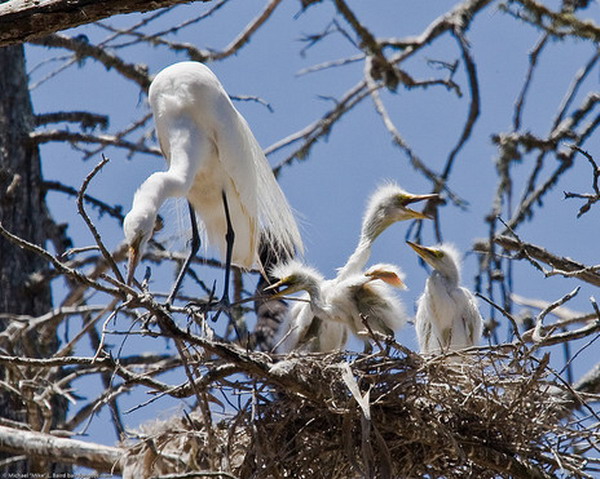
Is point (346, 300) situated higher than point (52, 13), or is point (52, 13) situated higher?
point (52, 13)

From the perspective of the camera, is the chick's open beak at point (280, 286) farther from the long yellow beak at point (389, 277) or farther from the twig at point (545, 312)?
the twig at point (545, 312)

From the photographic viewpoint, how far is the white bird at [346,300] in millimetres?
4797

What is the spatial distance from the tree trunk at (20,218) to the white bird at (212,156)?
129cm

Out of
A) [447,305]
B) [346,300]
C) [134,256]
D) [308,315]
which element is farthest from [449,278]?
[134,256]

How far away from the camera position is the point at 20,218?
6.48 metres

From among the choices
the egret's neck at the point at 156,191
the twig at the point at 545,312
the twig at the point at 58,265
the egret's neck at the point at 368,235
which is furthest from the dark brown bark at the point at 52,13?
the egret's neck at the point at 368,235

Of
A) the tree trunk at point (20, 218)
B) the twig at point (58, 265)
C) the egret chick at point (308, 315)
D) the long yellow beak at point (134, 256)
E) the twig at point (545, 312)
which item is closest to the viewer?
the twig at point (58, 265)

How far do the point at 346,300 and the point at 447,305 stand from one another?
47cm

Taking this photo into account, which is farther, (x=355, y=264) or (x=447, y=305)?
(x=355, y=264)

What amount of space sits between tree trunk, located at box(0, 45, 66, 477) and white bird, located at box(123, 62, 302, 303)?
1.29 metres

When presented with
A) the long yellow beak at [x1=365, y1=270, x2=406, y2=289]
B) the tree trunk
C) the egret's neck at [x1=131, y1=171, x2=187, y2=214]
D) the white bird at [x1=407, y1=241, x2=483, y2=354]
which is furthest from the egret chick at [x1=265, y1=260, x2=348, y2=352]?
the tree trunk

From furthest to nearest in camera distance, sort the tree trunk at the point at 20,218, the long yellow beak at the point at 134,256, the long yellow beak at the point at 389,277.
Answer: the tree trunk at the point at 20,218
the long yellow beak at the point at 389,277
the long yellow beak at the point at 134,256

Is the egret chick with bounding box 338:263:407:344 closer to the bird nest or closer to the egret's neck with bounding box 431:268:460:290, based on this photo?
the egret's neck with bounding box 431:268:460:290

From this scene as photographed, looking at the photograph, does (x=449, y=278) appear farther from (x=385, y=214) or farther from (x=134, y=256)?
(x=134, y=256)
